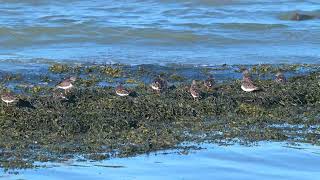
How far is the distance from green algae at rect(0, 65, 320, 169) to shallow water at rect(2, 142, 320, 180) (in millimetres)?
203

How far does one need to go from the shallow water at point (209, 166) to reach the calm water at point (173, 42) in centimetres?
1

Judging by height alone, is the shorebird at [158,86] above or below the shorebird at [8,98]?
below

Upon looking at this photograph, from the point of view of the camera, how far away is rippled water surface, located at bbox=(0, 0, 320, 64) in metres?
17.9

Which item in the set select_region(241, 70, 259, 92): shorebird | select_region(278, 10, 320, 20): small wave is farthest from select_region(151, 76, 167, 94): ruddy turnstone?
select_region(278, 10, 320, 20): small wave

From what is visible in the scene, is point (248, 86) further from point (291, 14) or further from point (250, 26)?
point (291, 14)

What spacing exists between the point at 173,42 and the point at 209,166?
10857mm

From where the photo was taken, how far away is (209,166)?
915 cm

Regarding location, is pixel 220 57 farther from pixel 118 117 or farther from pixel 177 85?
pixel 118 117

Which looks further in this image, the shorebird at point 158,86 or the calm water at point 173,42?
the shorebird at point 158,86

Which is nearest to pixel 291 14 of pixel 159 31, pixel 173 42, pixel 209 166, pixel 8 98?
pixel 159 31

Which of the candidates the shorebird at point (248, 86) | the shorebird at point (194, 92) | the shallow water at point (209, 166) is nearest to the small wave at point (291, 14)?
the shorebird at point (248, 86)

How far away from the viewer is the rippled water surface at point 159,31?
17.9 m

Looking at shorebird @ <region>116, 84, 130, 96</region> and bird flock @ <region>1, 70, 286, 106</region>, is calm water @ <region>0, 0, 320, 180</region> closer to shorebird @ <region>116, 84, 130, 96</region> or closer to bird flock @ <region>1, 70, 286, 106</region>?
bird flock @ <region>1, 70, 286, 106</region>

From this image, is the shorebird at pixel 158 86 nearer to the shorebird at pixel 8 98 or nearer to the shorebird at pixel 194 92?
the shorebird at pixel 194 92
